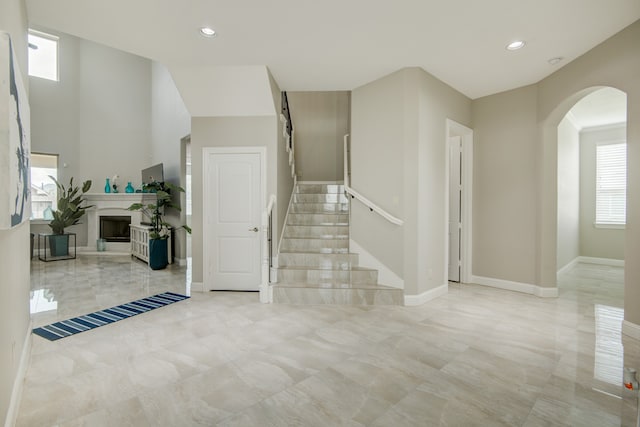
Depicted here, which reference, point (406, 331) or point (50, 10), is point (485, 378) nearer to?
point (406, 331)

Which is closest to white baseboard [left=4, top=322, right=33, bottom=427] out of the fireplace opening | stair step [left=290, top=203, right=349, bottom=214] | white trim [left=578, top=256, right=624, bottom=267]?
stair step [left=290, top=203, right=349, bottom=214]

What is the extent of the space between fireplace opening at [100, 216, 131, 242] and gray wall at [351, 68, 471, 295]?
6.81 m

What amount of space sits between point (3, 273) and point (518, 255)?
5.39 meters

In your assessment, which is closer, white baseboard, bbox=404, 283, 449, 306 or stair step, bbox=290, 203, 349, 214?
white baseboard, bbox=404, 283, 449, 306

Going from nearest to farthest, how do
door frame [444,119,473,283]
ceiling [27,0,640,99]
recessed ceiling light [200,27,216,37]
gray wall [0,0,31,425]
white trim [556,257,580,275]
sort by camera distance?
1. gray wall [0,0,31,425]
2. ceiling [27,0,640,99]
3. recessed ceiling light [200,27,216,37]
4. door frame [444,119,473,283]
5. white trim [556,257,580,275]

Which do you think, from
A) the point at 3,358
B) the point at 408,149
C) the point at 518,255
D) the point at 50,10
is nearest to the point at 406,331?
the point at 408,149

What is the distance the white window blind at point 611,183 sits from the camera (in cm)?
644

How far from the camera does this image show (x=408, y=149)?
404 centimetres

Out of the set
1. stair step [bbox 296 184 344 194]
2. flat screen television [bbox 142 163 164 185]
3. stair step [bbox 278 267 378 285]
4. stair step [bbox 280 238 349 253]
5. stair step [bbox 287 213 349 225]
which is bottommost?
stair step [bbox 278 267 378 285]

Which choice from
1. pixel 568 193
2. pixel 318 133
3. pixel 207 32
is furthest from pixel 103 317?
pixel 568 193

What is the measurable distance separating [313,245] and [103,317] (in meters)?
2.74

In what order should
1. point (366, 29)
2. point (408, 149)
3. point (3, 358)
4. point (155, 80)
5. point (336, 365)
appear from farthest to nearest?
point (155, 80)
point (408, 149)
point (366, 29)
point (336, 365)
point (3, 358)

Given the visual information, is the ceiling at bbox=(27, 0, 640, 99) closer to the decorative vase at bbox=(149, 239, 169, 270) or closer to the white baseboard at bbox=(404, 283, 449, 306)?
the white baseboard at bbox=(404, 283, 449, 306)

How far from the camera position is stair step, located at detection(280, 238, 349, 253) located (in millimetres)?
4863
